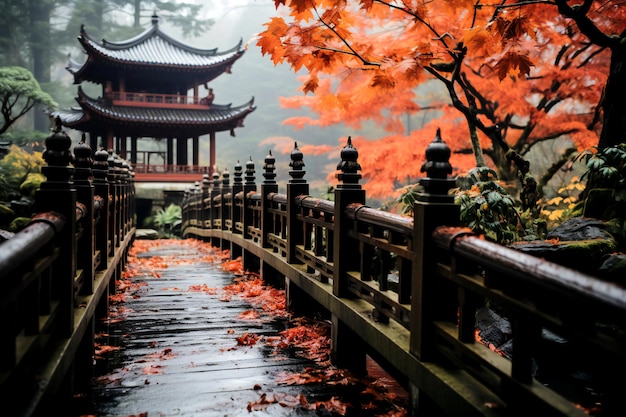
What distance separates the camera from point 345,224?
156 inches

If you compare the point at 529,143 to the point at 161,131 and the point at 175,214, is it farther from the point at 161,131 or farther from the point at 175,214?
the point at 161,131

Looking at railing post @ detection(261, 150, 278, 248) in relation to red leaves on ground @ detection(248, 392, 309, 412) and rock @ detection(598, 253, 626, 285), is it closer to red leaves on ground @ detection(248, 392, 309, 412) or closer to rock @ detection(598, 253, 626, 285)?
red leaves on ground @ detection(248, 392, 309, 412)

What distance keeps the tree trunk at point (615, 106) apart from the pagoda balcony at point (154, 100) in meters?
23.8

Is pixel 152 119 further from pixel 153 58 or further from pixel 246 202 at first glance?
pixel 246 202

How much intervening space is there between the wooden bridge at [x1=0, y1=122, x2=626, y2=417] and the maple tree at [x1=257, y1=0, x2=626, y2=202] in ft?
6.50

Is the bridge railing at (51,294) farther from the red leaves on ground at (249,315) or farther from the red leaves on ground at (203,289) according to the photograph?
the red leaves on ground at (203,289)

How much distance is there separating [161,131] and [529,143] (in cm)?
2024

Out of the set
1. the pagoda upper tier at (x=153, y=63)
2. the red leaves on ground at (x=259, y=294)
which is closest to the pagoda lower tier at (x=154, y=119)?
the pagoda upper tier at (x=153, y=63)

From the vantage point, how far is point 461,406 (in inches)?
87.8

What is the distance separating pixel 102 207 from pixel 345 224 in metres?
2.64

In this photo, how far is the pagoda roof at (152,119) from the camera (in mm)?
25719

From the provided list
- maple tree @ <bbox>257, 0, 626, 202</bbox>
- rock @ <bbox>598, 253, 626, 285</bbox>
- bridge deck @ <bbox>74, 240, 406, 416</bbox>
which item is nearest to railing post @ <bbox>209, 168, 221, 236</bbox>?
maple tree @ <bbox>257, 0, 626, 202</bbox>

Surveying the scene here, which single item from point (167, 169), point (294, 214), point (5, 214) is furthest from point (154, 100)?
point (294, 214)

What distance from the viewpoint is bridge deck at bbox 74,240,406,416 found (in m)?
3.05
